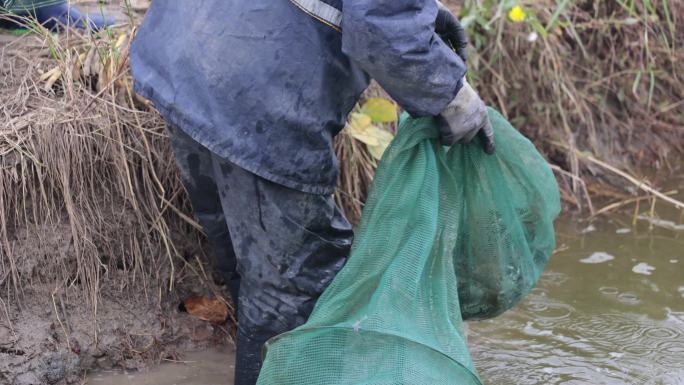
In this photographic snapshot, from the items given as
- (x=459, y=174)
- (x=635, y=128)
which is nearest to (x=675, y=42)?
(x=635, y=128)

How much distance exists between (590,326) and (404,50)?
176 cm

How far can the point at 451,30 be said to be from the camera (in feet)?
8.63

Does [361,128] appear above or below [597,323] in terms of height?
above

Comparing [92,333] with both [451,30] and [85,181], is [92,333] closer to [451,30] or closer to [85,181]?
[85,181]

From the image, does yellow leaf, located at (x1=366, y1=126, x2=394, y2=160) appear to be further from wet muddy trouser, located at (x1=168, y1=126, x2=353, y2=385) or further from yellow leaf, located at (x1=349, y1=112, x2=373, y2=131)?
wet muddy trouser, located at (x1=168, y1=126, x2=353, y2=385)

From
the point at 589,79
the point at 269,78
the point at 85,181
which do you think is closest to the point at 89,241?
the point at 85,181

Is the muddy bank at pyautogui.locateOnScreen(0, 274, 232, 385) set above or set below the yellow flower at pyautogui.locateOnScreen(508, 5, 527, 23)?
below

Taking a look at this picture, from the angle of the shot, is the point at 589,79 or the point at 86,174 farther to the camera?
the point at 589,79

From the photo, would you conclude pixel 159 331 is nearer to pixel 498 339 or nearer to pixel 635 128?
pixel 498 339

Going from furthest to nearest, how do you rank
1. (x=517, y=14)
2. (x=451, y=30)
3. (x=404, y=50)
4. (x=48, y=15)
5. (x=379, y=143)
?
(x=517, y=14) < (x=48, y=15) < (x=379, y=143) < (x=451, y=30) < (x=404, y=50)

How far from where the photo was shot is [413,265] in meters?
2.41

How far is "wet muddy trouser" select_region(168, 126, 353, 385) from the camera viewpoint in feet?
8.33

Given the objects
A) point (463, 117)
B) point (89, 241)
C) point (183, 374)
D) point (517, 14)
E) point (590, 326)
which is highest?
point (517, 14)

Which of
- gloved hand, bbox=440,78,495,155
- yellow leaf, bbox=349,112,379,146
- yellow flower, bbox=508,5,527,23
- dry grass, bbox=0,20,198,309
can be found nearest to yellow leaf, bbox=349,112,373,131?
yellow leaf, bbox=349,112,379,146
